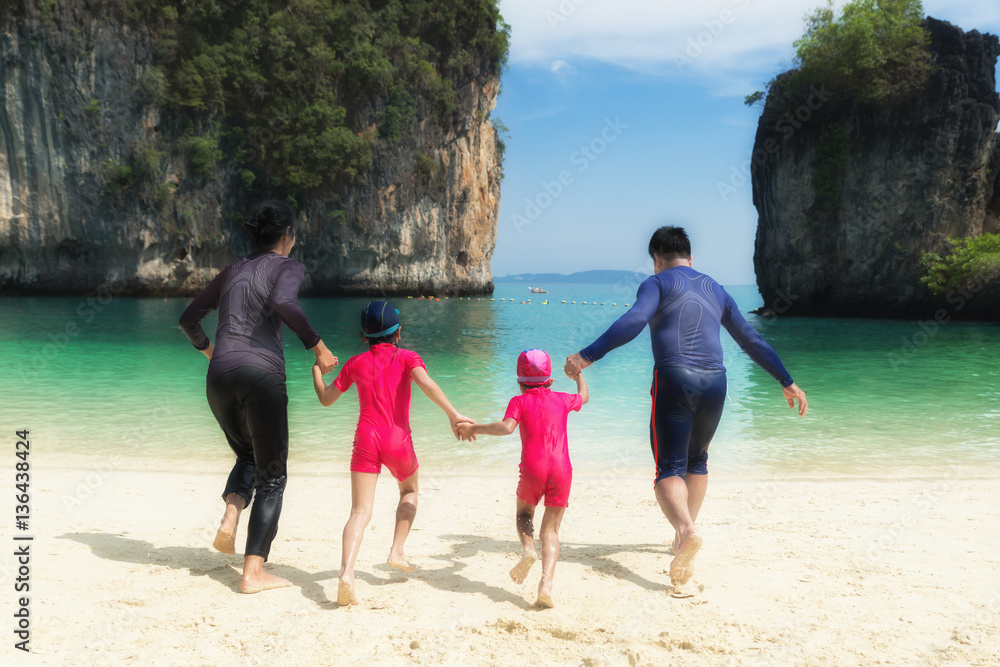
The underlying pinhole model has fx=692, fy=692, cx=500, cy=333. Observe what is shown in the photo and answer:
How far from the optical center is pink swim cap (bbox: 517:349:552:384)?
3.56 m

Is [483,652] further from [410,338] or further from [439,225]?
[439,225]

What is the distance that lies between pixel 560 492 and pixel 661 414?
70 cm

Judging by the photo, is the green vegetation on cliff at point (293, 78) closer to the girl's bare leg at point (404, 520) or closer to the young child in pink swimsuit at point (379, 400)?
the young child in pink swimsuit at point (379, 400)

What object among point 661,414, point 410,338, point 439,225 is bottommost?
point 410,338

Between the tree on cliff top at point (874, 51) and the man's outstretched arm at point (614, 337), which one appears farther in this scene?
the tree on cliff top at point (874, 51)

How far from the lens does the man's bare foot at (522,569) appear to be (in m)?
3.47

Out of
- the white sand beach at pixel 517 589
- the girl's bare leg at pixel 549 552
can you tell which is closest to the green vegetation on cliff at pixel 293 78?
the white sand beach at pixel 517 589

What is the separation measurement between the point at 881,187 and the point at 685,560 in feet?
124

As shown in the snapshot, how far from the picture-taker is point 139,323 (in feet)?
83.0

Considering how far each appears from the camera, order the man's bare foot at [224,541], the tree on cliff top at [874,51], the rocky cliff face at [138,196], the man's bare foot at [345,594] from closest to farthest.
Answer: the man's bare foot at [345,594] < the man's bare foot at [224,541] < the tree on cliff top at [874,51] < the rocky cliff face at [138,196]

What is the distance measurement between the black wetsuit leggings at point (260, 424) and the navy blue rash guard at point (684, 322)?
1621 mm

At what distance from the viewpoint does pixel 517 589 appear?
3615 millimetres

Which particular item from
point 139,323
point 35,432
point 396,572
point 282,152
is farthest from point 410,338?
point 282,152

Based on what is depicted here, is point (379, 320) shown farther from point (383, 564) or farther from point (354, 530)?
point (383, 564)
